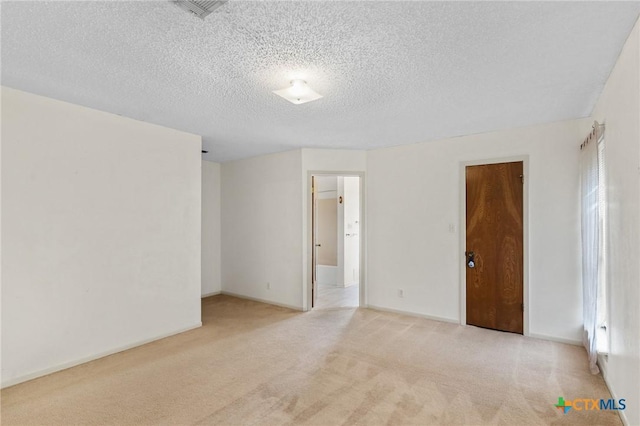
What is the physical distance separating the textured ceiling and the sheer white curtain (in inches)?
20.5

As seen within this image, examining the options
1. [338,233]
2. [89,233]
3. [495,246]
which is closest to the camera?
[89,233]

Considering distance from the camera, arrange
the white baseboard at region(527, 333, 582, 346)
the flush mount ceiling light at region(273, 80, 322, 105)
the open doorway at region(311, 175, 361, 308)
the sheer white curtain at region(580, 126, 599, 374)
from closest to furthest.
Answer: the flush mount ceiling light at region(273, 80, 322, 105) → the sheer white curtain at region(580, 126, 599, 374) → the white baseboard at region(527, 333, 582, 346) → the open doorway at region(311, 175, 361, 308)

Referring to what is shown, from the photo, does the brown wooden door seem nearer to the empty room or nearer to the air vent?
the empty room

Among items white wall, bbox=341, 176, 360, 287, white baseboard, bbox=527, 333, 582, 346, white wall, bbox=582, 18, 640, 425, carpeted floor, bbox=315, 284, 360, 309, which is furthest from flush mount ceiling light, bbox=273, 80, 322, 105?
white wall, bbox=341, 176, 360, 287

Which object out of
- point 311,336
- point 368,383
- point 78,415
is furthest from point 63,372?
point 368,383

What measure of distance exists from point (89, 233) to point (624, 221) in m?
4.43

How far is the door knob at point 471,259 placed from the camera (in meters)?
4.17

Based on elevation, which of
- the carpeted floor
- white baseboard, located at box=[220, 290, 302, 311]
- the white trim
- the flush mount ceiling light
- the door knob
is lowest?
the carpeted floor

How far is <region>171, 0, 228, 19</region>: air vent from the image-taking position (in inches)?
63.3

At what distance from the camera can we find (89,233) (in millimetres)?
3207

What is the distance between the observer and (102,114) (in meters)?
3.30

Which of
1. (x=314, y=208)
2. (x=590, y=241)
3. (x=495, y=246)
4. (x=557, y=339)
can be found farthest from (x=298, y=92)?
(x=557, y=339)

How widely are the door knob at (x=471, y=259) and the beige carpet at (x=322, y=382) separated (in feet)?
2.68

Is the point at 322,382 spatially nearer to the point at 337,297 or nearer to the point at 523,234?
the point at 523,234
